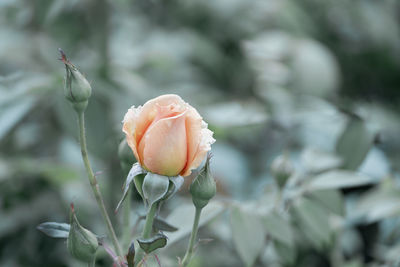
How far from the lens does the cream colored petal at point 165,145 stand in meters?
0.51

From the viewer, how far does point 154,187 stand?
1.69 ft

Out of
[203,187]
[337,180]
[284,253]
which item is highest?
[203,187]

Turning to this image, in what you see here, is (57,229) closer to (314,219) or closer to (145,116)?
(145,116)

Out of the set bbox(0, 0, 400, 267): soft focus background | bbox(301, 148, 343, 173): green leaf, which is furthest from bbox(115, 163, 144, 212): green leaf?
bbox(301, 148, 343, 173): green leaf

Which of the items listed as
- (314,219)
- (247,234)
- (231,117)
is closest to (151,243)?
(247,234)

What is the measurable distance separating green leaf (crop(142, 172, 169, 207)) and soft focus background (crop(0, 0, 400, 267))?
0.13 m

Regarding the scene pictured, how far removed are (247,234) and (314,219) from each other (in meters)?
0.13

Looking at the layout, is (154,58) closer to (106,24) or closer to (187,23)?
(106,24)

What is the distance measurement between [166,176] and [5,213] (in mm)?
784

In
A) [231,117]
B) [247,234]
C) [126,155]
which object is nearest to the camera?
[126,155]

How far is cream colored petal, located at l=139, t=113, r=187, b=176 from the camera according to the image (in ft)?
1.67

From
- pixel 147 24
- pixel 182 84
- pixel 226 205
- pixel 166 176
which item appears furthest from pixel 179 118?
pixel 147 24

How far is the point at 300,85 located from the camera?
1.62 metres

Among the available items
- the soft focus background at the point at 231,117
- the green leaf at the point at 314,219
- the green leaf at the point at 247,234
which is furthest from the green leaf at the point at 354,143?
the green leaf at the point at 247,234
